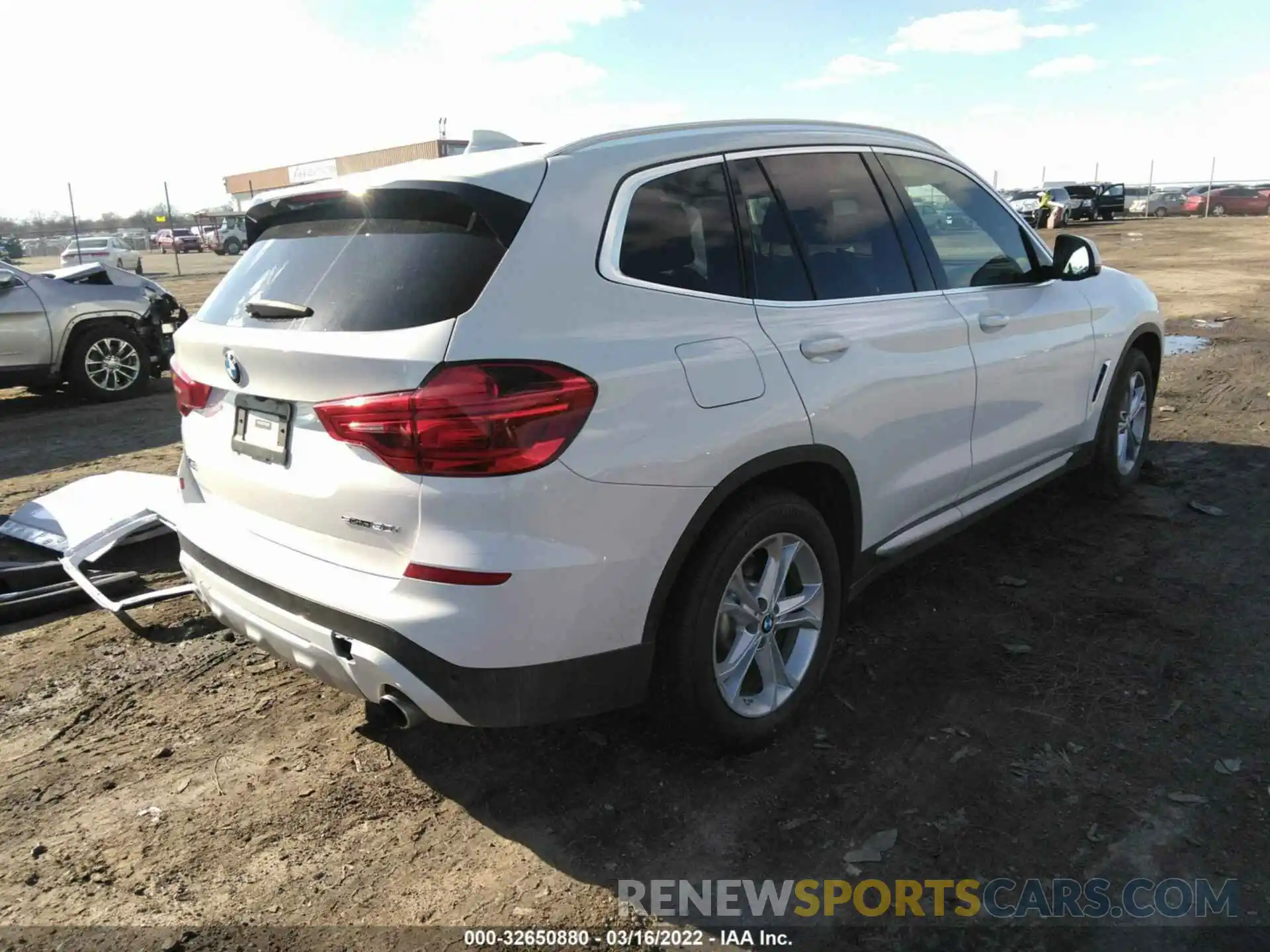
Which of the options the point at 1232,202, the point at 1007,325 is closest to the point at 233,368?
the point at 1007,325

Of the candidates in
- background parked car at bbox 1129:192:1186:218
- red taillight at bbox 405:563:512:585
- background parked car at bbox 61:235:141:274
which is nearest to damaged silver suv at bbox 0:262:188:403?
red taillight at bbox 405:563:512:585

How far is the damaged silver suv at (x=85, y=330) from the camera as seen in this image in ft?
30.0

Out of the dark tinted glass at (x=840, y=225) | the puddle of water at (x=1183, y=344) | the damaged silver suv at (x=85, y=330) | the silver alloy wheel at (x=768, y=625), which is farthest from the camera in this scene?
the puddle of water at (x=1183, y=344)

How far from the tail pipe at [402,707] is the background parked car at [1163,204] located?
49.1 m

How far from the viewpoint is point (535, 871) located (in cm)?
259

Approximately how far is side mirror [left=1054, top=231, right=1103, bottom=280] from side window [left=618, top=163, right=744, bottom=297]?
219 centimetres

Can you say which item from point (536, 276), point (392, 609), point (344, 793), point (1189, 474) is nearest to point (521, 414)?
point (536, 276)

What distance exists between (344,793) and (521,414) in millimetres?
1486

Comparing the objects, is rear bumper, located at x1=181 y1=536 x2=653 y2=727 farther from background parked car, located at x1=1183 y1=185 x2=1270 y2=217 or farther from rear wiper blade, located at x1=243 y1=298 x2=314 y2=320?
background parked car, located at x1=1183 y1=185 x2=1270 y2=217

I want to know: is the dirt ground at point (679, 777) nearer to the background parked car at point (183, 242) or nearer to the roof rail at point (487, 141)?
the roof rail at point (487, 141)

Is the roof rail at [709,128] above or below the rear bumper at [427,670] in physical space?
above

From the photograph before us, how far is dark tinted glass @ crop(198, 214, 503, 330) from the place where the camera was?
2371 mm

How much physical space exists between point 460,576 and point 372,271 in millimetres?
887

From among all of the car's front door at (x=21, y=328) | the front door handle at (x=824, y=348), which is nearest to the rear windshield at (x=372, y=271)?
the front door handle at (x=824, y=348)
